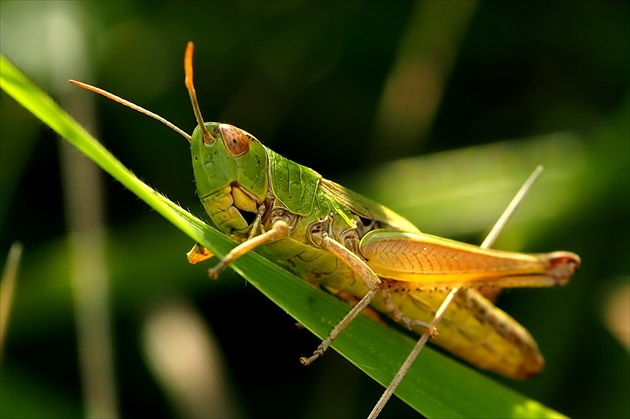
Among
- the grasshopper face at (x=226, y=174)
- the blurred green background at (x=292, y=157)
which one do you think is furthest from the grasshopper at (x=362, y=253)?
the blurred green background at (x=292, y=157)

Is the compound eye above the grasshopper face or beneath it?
above

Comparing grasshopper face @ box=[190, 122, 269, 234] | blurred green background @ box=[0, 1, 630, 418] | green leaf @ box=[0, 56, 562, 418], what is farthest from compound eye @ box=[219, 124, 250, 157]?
blurred green background @ box=[0, 1, 630, 418]

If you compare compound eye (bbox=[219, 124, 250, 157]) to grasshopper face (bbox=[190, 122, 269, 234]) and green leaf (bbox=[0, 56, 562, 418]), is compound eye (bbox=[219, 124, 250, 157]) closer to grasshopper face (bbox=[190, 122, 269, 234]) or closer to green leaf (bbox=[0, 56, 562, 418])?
grasshopper face (bbox=[190, 122, 269, 234])

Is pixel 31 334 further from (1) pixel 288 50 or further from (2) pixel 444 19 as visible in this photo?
(2) pixel 444 19

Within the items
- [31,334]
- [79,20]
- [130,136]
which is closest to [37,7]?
[79,20]

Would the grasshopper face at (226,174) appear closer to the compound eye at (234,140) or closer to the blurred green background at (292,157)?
the compound eye at (234,140)

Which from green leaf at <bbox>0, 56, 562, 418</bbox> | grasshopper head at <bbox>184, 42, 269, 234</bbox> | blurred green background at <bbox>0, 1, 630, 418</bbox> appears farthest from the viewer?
blurred green background at <bbox>0, 1, 630, 418</bbox>
